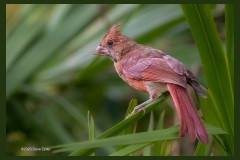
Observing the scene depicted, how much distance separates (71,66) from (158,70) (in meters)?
2.03

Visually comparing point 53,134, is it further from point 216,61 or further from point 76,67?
point 216,61

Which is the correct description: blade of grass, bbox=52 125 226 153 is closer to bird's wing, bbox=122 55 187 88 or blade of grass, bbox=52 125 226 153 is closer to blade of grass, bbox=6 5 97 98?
bird's wing, bbox=122 55 187 88

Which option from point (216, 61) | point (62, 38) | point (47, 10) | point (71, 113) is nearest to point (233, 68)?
point (216, 61)

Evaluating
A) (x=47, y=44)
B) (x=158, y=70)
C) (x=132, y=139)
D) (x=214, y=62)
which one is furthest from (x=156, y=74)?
(x=47, y=44)

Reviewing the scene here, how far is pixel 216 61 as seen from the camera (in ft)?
9.19

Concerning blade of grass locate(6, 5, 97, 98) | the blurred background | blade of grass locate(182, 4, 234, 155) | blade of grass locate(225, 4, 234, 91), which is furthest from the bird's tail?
blade of grass locate(6, 5, 97, 98)

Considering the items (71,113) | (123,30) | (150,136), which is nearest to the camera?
(150,136)

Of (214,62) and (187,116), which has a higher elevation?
(214,62)

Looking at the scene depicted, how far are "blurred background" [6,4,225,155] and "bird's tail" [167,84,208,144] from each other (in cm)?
160

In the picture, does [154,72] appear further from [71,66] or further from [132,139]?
[71,66]

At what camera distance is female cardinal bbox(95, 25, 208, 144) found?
2.66 metres

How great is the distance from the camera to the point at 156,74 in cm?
312

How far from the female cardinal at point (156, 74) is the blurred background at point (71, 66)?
0.71m

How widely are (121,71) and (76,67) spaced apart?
4.88 feet
